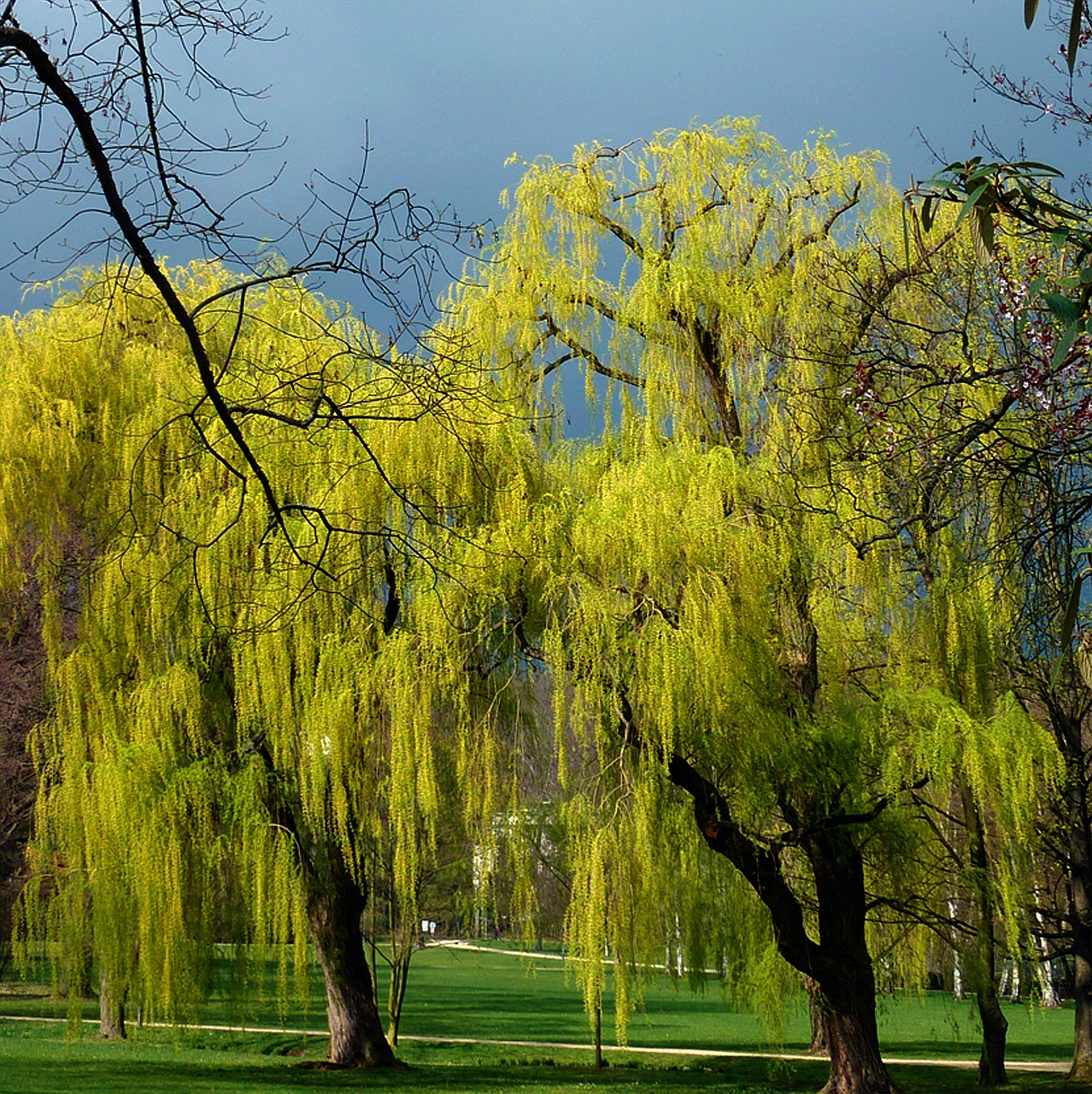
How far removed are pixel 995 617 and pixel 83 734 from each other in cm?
711

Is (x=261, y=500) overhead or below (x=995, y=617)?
overhead

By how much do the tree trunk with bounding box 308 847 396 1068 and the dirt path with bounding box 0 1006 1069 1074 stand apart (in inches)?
157

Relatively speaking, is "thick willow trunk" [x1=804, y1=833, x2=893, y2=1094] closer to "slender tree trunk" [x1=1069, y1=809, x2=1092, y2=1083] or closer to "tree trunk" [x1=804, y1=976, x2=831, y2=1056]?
"tree trunk" [x1=804, y1=976, x2=831, y2=1056]

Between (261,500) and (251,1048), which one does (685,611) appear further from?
(251,1048)

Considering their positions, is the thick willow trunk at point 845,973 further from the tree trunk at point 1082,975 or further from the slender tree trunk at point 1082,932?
the tree trunk at point 1082,975

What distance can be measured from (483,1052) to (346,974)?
539 centimetres

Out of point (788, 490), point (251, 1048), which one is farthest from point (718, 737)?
point (251, 1048)

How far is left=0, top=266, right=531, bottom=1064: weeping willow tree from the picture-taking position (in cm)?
983

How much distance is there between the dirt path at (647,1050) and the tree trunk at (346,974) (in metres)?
3.98

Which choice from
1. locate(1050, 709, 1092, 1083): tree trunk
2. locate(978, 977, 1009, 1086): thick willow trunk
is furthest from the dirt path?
locate(978, 977, 1009, 1086): thick willow trunk

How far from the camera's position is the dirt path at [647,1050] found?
56.0 ft

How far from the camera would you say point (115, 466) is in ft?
37.9

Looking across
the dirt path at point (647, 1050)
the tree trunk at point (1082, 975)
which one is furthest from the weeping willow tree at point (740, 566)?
the dirt path at point (647, 1050)

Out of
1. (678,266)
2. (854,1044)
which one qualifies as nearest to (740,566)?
(678,266)
